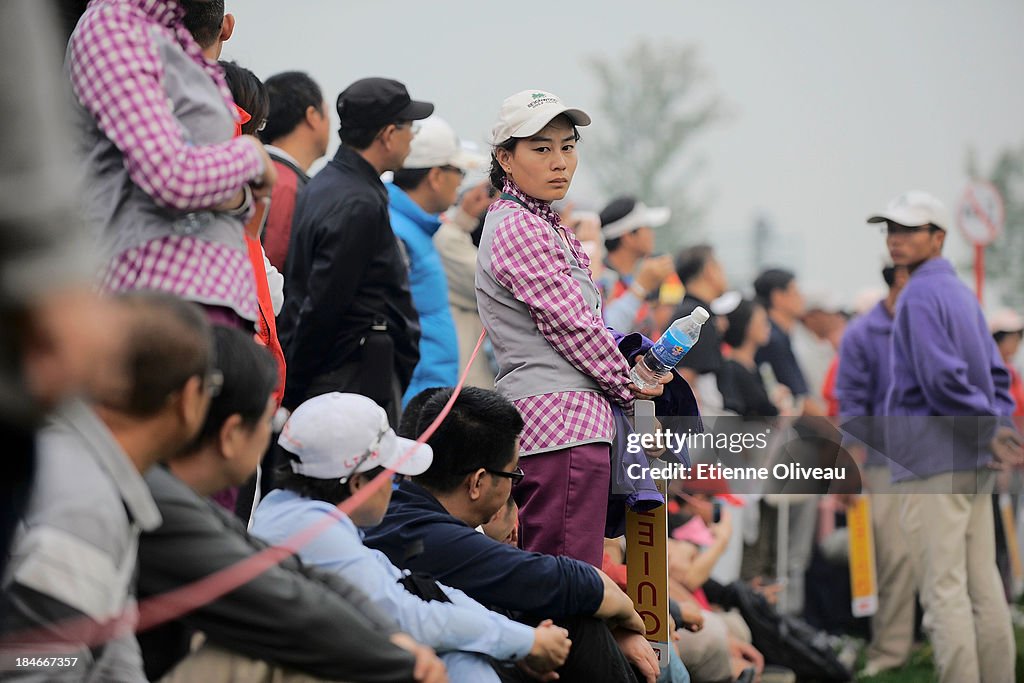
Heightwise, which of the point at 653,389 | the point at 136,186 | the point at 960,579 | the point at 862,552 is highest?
the point at 136,186

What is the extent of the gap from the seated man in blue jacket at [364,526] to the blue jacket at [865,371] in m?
4.11

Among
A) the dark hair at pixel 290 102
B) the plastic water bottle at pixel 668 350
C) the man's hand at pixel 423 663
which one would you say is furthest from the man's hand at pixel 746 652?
the man's hand at pixel 423 663

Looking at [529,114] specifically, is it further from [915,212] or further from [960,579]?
[960,579]

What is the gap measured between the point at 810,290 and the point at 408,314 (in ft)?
24.7

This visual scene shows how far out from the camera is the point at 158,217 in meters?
3.29

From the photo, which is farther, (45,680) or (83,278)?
(45,680)

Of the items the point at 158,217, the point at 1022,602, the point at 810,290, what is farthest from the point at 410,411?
the point at 810,290

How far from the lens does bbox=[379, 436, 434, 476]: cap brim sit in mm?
3547

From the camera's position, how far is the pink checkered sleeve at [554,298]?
422 cm

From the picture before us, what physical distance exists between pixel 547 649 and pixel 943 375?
133 inches

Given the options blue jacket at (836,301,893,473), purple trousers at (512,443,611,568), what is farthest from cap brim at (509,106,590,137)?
blue jacket at (836,301,893,473)

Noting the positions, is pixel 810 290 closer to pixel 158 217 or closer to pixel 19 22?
pixel 158 217

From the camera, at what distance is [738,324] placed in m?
8.68

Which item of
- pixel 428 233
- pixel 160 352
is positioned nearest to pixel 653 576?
pixel 428 233
